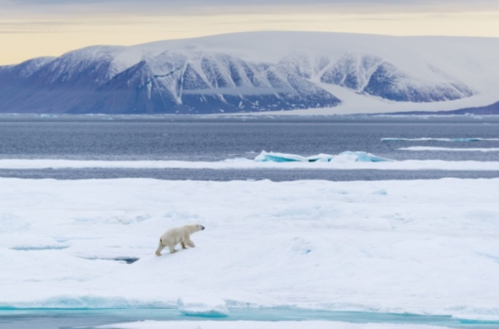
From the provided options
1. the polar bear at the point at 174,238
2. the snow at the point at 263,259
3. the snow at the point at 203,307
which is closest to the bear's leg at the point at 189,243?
the polar bear at the point at 174,238

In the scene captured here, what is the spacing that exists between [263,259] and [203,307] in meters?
3.33

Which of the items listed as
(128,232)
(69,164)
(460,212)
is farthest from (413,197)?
(69,164)

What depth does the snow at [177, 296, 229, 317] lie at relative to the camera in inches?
498

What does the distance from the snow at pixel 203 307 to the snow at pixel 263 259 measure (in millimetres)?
75

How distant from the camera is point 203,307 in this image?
12.7m

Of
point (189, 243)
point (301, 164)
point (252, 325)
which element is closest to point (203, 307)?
point (252, 325)

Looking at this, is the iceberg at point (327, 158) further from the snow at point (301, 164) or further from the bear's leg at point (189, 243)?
the bear's leg at point (189, 243)

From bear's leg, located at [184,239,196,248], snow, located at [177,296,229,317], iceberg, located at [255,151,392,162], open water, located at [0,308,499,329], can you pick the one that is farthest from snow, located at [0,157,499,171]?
snow, located at [177,296,229,317]

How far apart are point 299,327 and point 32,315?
147 inches

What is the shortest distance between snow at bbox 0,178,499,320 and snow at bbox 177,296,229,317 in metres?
0.08

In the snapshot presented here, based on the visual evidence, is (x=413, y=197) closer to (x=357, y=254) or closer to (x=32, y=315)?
(x=357, y=254)

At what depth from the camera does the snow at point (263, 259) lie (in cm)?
1365

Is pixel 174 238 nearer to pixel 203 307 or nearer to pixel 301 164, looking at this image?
pixel 203 307

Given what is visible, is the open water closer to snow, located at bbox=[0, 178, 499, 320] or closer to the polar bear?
snow, located at bbox=[0, 178, 499, 320]
